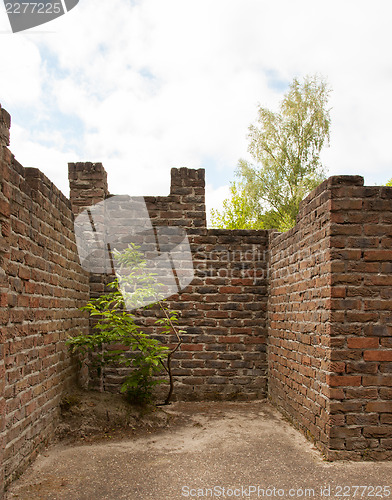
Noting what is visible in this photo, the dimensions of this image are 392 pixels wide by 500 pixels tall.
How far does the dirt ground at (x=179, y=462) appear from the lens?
2.47 m

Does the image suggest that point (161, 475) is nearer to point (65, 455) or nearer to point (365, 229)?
point (65, 455)

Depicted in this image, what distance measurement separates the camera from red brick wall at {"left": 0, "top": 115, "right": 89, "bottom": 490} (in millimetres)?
2469

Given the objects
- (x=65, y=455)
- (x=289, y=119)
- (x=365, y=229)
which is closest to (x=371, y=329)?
(x=365, y=229)

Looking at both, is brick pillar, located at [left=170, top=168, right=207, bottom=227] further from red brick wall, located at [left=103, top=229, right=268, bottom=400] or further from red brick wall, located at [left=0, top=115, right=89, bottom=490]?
red brick wall, located at [left=0, top=115, right=89, bottom=490]

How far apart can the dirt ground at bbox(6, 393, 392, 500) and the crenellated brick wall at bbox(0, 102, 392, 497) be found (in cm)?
17

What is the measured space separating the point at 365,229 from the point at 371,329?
28.1 inches

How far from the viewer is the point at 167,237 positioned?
4.89 metres

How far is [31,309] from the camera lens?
9.71 ft

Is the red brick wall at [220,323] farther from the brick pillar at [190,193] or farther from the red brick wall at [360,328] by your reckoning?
the red brick wall at [360,328]
